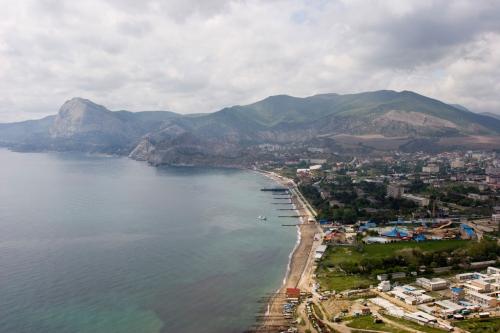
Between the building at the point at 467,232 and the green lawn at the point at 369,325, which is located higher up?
the building at the point at 467,232

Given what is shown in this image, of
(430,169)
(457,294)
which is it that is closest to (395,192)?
(430,169)

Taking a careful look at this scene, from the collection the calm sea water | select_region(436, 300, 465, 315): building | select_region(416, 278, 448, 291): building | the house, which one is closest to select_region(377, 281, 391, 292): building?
select_region(416, 278, 448, 291): building

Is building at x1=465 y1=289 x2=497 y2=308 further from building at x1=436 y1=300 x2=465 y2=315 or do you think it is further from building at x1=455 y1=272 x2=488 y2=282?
building at x1=455 y1=272 x2=488 y2=282

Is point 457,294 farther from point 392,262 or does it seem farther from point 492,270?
point 392,262

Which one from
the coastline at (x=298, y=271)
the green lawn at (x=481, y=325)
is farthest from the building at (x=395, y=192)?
the green lawn at (x=481, y=325)

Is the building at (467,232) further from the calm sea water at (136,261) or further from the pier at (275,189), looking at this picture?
the pier at (275,189)

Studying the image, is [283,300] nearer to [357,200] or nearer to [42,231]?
[42,231]
